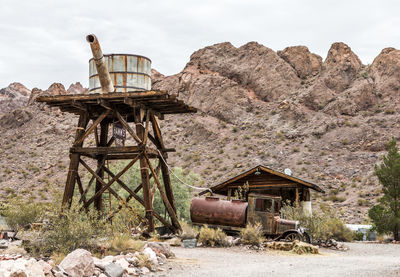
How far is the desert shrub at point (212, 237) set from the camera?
17.1 metres

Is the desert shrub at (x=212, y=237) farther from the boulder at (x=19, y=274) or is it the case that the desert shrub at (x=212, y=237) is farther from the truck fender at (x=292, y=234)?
the boulder at (x=19, y=274)

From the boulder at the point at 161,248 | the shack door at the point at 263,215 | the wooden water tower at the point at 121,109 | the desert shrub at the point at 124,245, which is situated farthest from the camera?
the shack door at the point at 263,215

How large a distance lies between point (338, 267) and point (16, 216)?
15.0 m

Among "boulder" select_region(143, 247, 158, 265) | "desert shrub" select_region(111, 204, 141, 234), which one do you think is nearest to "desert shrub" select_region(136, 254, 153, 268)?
"boulder" select_region(143, 247, 158, 265)

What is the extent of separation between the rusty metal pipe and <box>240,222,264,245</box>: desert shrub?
22.6 ft

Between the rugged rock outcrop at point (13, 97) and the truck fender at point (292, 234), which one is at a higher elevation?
the rugged rock outcrop at point (13, 97)

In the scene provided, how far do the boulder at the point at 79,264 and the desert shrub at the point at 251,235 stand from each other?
27.7 feet

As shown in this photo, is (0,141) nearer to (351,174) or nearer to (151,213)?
(351,174)

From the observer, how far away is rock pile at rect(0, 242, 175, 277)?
8336mm

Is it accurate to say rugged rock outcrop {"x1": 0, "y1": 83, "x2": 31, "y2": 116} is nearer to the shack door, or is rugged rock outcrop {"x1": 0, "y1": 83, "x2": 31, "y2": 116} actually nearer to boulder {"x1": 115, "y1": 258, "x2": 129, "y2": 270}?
the shack door

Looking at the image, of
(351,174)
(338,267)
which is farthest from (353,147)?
(338,267)

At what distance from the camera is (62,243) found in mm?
11977

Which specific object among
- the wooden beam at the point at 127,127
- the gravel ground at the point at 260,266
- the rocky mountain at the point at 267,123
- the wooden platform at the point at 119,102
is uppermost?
the rocky mountain at the point at 267,123

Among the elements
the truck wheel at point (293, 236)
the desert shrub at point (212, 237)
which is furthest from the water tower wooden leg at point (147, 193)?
the truck wheel at point (293, 236)
